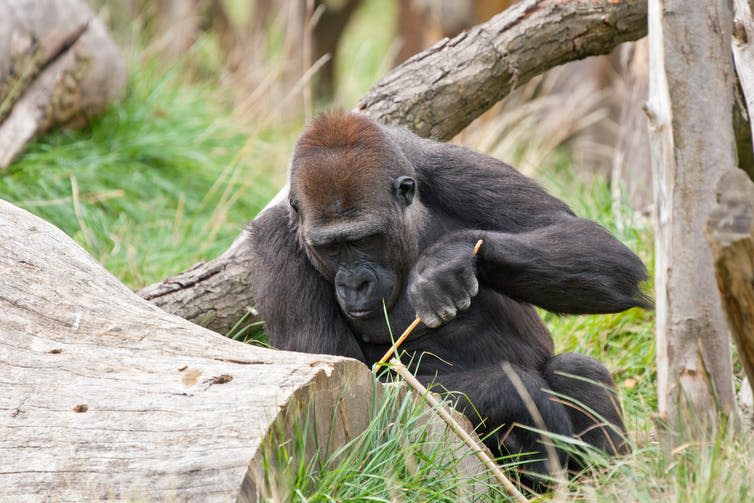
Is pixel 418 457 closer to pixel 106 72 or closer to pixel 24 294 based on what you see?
pixel 24 294

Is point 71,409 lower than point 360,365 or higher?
higher

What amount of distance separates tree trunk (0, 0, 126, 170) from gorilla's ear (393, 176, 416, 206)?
149 inches

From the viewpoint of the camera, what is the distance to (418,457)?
3330mm

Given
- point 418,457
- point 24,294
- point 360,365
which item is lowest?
point 418,457

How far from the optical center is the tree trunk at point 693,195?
358cm

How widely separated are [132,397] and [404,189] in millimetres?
1541

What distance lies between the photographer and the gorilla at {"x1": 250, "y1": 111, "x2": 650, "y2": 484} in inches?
153

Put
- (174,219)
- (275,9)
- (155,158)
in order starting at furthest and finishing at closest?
(275,9), (155,158), (174,219)

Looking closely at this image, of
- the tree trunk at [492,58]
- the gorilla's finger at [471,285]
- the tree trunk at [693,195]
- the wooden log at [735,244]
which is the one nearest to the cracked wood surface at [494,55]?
the tree trunk at [492,58]

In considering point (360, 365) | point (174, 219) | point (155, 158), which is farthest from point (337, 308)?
point (155, 158)

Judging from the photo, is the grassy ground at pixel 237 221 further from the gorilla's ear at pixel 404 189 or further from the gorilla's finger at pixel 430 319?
the gorilla's ear at pixel 404 189

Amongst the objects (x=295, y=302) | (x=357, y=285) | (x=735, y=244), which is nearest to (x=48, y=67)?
(x=295, y=302)

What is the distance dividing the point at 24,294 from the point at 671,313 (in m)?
2.31

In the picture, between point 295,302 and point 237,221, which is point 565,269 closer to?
point 295,302
